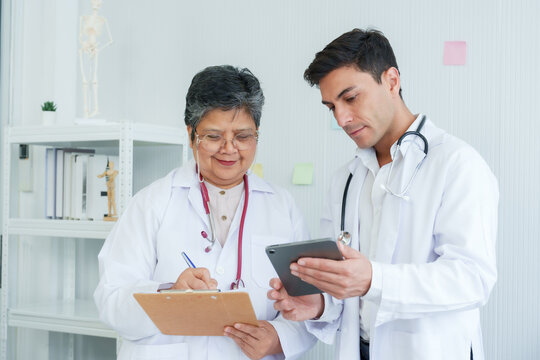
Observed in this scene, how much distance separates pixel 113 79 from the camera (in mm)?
2812

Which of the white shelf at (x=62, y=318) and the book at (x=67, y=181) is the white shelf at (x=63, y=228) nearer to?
the book at (x=67, y=181)

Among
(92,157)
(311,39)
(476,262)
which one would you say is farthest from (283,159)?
(476,262)

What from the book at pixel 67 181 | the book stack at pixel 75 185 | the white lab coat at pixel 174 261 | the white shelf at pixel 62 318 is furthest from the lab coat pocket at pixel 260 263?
the book at pixel 67 181

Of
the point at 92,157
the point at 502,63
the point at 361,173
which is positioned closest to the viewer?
the point at 361,173

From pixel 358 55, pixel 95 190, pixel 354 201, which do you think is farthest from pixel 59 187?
pixel 358 55

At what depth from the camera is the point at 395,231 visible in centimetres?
142

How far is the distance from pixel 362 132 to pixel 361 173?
0.16 meters

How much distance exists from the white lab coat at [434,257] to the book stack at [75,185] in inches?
56.7

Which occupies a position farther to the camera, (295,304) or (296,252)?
(295,304)

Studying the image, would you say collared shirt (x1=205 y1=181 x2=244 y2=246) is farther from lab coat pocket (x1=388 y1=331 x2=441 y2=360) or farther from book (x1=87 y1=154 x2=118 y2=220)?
book (x1=87 y1=154 x2=118 y2=220)

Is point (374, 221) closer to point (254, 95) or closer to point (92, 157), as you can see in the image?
point (254, 95)

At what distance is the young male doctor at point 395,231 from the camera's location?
1.28 meters

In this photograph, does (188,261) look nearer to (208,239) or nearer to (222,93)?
(208,239)

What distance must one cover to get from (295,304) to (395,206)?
1.31 feet
